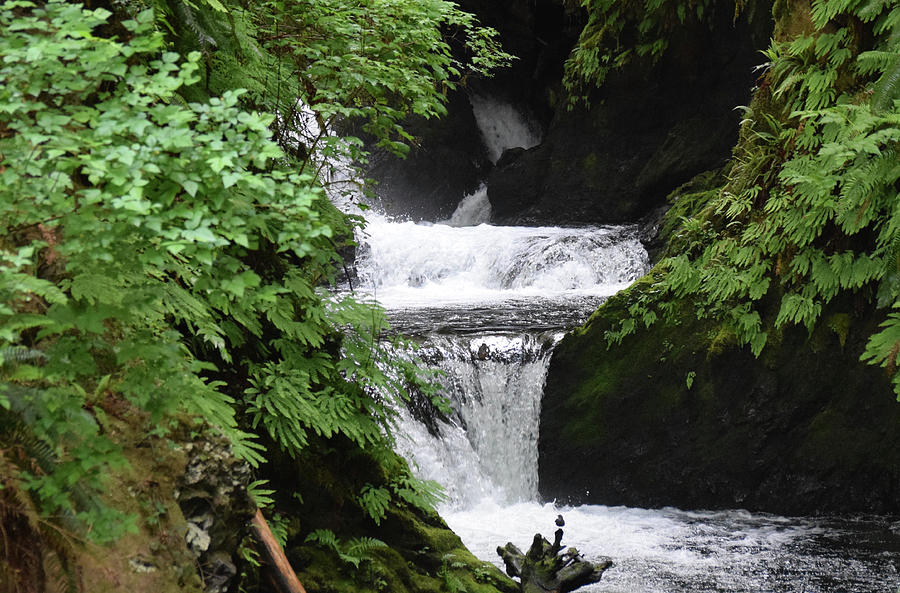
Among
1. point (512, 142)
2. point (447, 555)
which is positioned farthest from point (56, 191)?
point (512, 142)

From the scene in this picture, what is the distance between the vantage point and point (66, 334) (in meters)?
2.26

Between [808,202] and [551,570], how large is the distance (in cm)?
381

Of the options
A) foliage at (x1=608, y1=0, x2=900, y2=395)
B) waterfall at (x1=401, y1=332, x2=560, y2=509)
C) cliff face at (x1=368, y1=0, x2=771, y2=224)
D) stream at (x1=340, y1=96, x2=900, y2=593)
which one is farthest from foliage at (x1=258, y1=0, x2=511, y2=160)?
cliff face at (x1=368, y1=0, x2=771, y2=224)

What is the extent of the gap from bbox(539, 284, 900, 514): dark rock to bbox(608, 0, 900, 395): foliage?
0.79ft

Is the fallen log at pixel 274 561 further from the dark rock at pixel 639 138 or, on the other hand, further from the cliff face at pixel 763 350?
the dark rock at pixel 639 138

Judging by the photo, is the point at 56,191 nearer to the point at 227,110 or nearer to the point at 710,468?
the point at 227,110

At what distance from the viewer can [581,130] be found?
1806 cm

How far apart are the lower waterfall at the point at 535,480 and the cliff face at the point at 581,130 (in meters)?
3.98

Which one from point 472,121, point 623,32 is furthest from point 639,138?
point 472,121

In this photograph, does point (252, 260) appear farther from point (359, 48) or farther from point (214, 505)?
point (214, 505)

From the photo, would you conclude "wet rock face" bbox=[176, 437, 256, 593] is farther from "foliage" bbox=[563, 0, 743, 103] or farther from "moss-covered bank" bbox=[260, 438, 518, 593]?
"foliage" bbox=[563, 0, 743, 103]

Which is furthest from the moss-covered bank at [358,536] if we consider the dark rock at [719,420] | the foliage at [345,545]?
the dark rock at [719,420]

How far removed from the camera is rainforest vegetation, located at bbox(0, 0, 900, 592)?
1.91m

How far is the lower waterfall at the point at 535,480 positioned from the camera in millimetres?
5676
